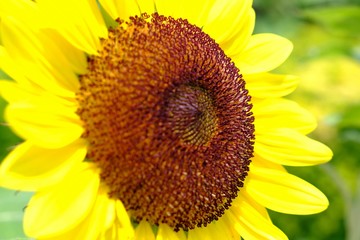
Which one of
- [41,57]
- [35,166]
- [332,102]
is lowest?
[35,166]

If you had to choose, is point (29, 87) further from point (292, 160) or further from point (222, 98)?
point (292, 160)

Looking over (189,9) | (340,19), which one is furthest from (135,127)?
(340,19)

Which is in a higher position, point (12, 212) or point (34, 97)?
point (34, 97)

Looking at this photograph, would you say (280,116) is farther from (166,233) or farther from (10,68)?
(10,68)

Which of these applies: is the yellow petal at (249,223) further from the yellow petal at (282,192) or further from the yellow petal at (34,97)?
the yellow petal at (34,97)

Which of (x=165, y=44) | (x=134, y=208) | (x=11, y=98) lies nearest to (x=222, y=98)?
(x=165, y=44)

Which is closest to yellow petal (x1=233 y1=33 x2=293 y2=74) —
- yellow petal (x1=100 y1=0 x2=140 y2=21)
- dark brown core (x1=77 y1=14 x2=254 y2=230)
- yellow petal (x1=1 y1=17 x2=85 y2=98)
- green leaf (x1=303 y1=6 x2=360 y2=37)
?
dark brown core (x1=77 y1=14 x2=254 y2=230)
